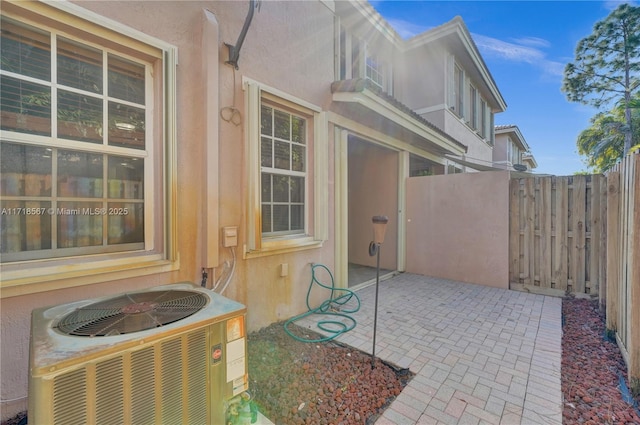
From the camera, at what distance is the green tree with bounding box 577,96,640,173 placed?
52.9 feet

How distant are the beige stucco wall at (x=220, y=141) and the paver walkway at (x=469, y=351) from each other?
Answer: 114 centimetres

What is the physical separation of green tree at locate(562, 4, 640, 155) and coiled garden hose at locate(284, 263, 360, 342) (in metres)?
21.1

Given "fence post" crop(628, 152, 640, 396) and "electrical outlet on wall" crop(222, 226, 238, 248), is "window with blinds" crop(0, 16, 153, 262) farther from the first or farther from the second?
"fence post" crop(628, 152, 640, 396)

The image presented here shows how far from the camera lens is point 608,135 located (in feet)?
56.8

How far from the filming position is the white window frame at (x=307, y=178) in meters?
3.66

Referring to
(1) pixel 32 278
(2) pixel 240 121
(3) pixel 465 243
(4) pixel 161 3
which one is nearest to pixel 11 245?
(1) pixel 32 278

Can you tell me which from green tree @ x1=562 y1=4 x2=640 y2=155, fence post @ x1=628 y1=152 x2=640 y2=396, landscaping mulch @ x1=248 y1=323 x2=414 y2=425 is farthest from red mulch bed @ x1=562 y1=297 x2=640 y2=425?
green tree @ x1=562 y1=4 x2=640 y2=155

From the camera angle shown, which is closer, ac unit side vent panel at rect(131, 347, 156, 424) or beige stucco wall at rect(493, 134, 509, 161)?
ac unit side vent panel at rect(131, 347, 156, 424)

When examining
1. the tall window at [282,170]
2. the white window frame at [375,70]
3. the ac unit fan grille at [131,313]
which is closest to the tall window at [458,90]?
the white window frame at [375,70]

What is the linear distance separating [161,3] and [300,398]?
430cm

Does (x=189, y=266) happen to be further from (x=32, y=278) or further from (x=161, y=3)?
(x=161, y=3)

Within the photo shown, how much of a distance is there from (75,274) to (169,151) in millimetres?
1416

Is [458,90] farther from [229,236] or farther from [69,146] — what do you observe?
[69,146]

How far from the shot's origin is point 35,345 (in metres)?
1.37
